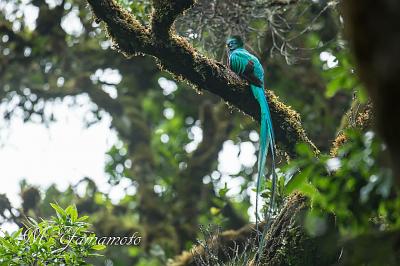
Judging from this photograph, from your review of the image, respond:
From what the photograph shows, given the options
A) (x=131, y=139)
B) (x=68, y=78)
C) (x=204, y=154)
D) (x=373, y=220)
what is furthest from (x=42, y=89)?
(x=373, y=220)

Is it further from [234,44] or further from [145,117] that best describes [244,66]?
[145,117]

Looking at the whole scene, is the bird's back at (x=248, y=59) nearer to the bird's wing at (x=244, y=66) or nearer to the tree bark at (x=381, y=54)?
the bird's wing at (x=244, y=66)

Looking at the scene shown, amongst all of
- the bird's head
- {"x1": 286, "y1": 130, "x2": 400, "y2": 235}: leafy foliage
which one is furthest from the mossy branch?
{"x1": 286, "y1": 130, "x2": 400, "y2": 235}: leafy foliage

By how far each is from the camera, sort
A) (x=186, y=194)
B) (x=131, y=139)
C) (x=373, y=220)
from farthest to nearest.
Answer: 1. (x=131, y=139)
2. (x=186, y=194)
3. (x=373, y=220)

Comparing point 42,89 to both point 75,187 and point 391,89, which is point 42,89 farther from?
point 391,89

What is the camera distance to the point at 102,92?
8.73 metres

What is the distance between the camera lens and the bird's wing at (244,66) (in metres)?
4.32

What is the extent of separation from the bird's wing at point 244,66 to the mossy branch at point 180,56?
0.08 metres

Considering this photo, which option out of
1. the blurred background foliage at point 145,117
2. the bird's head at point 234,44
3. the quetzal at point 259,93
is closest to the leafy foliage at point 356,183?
the quetzal at point 259,93

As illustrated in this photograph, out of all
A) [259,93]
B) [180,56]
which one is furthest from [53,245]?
[259,93]

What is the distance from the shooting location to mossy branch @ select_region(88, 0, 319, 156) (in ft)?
12.5

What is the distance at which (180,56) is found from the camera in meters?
3.97

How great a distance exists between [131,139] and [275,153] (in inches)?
181

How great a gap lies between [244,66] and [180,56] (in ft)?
2.29
